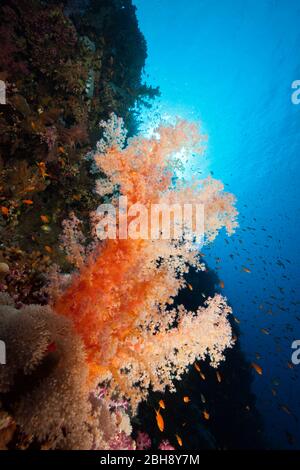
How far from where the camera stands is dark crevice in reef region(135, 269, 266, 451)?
485 inches

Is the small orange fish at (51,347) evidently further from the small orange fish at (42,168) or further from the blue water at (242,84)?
the blue water at (242,84)

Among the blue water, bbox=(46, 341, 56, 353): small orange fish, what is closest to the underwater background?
bbox=(46, 341, 56, 353): small orange fish

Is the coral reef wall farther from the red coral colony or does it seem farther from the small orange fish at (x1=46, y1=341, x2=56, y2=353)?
the small orange fish at (x1=46, y1=341, x2=56, y2=353)

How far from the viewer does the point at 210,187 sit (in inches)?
161

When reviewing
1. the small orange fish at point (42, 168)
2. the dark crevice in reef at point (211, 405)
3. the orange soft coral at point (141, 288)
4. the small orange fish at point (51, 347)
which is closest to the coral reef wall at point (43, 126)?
the small orange fish at point (42, 168)

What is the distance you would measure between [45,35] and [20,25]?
614 millimetres

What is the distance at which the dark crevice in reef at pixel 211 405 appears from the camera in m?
12.3

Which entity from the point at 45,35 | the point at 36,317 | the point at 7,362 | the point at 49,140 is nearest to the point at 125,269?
the point at 36,317

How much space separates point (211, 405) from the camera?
52.4ft

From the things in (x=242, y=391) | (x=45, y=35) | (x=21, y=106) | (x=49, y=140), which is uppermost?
(x=45, y=35)

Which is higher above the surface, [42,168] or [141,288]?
[42,168]

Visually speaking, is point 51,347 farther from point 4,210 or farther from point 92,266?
point 4,210

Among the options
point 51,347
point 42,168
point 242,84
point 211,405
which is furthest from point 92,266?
point 242,84

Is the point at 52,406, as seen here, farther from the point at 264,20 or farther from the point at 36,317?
the point at 264,20
